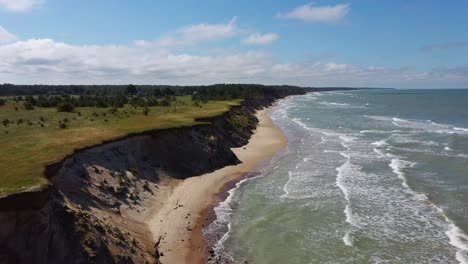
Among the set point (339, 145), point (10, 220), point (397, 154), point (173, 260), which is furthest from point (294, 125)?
point (10, 220)

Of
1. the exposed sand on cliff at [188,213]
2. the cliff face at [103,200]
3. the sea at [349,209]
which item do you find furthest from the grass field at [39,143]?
the sea at [349,209]

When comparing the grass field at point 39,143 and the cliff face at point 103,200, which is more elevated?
the grass field at point 39,143

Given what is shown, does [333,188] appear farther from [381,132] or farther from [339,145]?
[381,132]

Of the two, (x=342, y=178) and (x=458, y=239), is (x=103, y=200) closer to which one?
(x=458, y=239)

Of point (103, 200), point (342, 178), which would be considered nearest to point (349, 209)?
point (342, 178)

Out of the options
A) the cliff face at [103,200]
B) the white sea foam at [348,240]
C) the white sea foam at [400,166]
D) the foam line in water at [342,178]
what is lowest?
the white sea foam at [348,240]

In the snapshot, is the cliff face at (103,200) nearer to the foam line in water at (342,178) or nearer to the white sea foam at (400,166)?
the foam line in water at (342,178)
